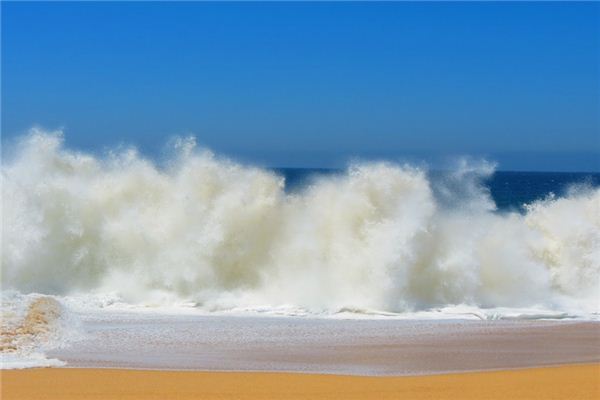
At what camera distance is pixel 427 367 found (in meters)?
9.83

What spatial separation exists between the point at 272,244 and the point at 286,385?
8.24 meters

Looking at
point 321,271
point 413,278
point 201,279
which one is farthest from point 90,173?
point 413,278

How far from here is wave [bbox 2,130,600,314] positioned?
50.2ft

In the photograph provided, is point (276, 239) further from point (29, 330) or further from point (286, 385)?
point (286, 385)

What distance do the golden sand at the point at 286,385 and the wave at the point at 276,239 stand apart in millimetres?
5335

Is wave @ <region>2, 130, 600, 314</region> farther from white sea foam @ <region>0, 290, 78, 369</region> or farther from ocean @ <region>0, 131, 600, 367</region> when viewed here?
white sea foam @ <region>0, 290, 78, 369</region>

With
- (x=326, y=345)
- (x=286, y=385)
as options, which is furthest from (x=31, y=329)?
(x=286, y=385)

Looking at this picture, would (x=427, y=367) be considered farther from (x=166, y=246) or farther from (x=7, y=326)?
(x=166, y=246)

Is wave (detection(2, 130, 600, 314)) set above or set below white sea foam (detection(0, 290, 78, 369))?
above

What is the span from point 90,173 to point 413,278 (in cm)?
808

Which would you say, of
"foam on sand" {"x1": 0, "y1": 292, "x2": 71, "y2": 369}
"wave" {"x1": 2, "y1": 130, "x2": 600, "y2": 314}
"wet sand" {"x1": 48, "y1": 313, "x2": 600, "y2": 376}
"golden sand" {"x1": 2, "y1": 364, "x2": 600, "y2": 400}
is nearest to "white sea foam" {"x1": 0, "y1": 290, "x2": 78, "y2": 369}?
"foam on sand" {"x1": 0, "y1": 292, "x2": 71, "y2": 369}

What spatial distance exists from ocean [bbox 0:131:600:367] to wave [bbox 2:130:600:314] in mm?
28

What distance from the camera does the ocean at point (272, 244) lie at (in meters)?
14.9

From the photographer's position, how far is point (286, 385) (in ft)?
28.2
